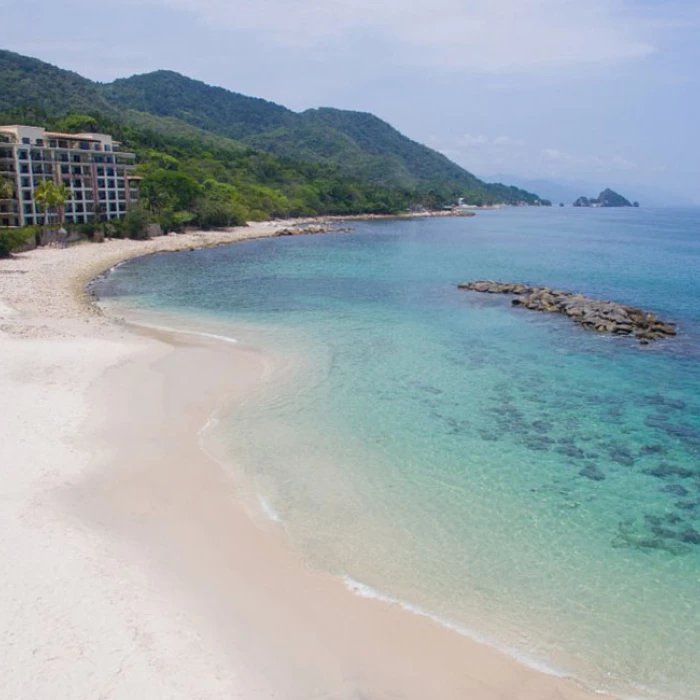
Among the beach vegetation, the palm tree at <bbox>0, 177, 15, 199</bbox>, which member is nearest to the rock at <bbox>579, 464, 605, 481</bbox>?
the beach vegetation

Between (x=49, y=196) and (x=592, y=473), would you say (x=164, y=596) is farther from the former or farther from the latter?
(x=49, y=196)

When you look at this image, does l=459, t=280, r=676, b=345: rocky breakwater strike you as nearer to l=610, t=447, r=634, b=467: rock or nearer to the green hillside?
l=610, t=447, r=634, b=467: rock

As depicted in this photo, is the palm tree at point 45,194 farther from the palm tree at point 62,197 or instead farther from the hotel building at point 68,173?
the hotel building at point 68,173

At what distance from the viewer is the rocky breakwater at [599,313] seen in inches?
1372

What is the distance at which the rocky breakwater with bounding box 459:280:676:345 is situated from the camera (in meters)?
34.8

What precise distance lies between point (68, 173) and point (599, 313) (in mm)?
65291

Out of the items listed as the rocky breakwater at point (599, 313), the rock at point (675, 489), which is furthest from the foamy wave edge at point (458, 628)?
the rocky breakwater at point (599, 313)

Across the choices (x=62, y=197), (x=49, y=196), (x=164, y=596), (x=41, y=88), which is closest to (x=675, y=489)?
(x=164, y=596)

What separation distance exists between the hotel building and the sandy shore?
2226 inches

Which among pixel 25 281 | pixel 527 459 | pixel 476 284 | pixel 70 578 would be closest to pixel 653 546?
pixel 527 459

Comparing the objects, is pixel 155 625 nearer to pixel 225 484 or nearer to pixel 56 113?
pixel 225 484

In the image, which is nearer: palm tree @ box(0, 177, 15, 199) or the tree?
palm tree @ box(0, 177, 15, 199)

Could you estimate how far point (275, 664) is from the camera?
32.5 feet

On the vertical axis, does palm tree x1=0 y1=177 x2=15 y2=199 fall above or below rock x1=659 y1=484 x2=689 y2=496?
above
